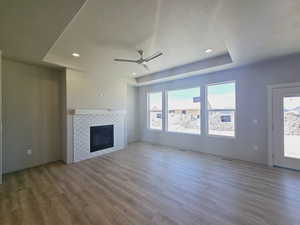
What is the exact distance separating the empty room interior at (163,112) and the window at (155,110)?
385 mm

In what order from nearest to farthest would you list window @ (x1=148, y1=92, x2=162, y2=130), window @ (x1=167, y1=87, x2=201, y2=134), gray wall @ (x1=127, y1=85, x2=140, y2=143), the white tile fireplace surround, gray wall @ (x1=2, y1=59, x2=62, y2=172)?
gray wall @ (x1=2, y1=59, x2=62, y2=172)
the white tile fireplace surround
window @ (x1=167, y1=87, x2=201, y2=134)
window @ (x1=148, y1=92, x2=162, y2=130)
gray wall @ (x1=127, y1=85, x2=140, y2=143)

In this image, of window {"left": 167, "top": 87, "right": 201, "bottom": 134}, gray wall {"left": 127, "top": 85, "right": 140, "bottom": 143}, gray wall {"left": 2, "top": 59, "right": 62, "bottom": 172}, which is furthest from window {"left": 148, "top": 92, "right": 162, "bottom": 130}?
gray wall {"left": 2, "top": 59, "right": 62, "bottom": 172}

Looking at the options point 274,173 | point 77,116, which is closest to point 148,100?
point 77,116

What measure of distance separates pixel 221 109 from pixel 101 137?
4.07 meters

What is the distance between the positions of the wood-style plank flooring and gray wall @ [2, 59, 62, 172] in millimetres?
500

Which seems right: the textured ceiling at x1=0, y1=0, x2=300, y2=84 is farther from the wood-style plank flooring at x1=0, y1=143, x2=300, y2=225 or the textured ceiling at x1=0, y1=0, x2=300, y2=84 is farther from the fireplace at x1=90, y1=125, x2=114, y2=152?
the wood-style plank flooring at x1=0, y1=143, x2=300, y2=225

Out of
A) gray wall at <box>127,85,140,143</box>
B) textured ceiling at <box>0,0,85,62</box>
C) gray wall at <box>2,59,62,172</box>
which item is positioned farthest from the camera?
gray wall at <box>127,85,140,143</box>

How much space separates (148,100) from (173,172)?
159 inches

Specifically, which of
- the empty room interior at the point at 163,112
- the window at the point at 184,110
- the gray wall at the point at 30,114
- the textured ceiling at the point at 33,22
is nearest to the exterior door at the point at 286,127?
the empty room interior at the point at 163,112

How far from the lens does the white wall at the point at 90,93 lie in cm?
426

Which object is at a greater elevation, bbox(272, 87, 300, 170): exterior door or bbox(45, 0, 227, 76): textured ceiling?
bbox(45, 0, 227, 76): textured ceiling

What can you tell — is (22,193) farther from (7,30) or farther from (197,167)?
(197,167)

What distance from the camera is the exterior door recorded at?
137 inches

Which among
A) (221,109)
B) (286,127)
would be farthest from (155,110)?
(286,127)
